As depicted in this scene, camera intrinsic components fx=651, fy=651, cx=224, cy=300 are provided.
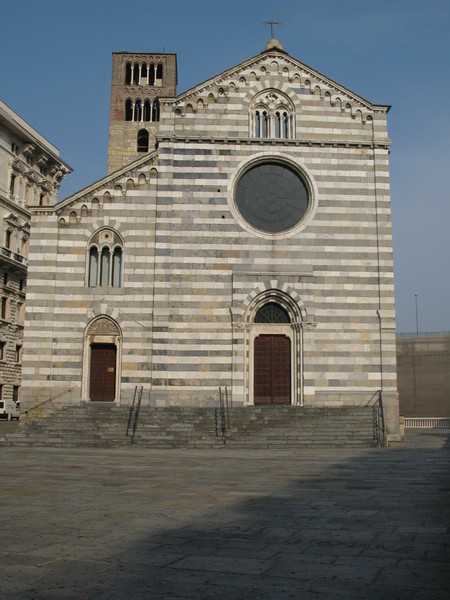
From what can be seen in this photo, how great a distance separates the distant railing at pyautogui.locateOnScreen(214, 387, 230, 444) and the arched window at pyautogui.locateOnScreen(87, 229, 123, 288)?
6.48 meters

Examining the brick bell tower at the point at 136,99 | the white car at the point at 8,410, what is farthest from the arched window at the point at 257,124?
the white car at the point at 8,410

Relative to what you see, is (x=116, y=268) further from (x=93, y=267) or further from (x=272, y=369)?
(x=272, y=369)

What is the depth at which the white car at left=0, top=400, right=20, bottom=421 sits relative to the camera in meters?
46.7

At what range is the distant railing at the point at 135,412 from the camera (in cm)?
2447

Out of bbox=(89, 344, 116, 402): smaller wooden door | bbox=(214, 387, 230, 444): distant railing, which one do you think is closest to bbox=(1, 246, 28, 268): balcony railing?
bbox=(89, 344, 116, 402): smaller wooden door

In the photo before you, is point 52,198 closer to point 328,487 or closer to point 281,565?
point 328,487

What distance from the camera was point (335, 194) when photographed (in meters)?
28.7

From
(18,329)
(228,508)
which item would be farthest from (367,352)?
(18,329)

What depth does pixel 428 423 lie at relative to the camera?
41.5m

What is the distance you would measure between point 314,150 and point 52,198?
34.5 meters

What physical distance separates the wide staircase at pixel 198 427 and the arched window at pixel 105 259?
532cm

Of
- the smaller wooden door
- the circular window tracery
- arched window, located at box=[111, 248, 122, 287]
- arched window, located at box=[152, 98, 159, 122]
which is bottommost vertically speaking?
the smaller wooden door

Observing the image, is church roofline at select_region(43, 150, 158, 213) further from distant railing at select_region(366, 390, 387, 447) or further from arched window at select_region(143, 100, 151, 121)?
arched window at select_region(143, 100, 151, 121)

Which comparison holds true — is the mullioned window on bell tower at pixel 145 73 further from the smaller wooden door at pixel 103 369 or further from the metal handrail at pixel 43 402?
the metal handrail at pixel 43 402
